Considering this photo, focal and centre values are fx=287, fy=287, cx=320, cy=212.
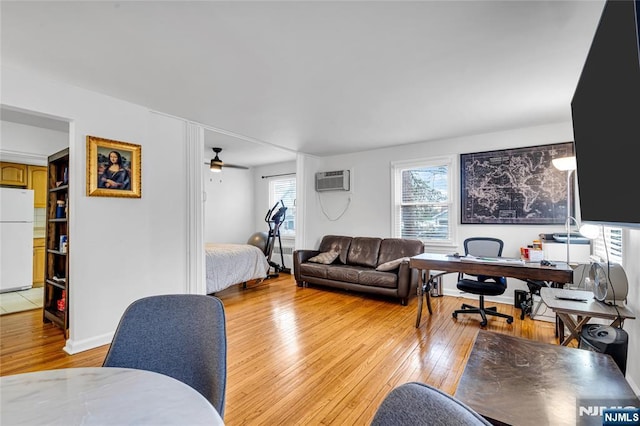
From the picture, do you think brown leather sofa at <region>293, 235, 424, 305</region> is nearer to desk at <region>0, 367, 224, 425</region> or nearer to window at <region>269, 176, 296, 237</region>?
A: window at <region>269, 176, 296, 237</region>

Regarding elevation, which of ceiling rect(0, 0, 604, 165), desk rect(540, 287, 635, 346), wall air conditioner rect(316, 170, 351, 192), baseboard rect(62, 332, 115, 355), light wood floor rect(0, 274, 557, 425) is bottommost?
light wood floor rect(0, 274, 557, 425)

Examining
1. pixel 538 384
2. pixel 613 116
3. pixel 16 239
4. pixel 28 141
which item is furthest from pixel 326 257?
pixel 16 239

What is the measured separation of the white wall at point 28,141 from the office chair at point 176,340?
12.5 ft

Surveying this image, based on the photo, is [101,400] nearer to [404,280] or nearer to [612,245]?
[404,280]

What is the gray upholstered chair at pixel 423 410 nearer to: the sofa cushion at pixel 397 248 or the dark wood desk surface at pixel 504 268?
the dark wood desk surface at pixel 504 268

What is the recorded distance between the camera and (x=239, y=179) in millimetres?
6836

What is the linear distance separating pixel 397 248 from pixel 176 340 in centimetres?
378

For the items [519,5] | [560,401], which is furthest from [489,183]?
[560,401]

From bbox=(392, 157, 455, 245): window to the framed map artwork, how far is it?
0.26 meters

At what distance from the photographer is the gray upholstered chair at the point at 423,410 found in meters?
0.47

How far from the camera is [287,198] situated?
21.5 feet

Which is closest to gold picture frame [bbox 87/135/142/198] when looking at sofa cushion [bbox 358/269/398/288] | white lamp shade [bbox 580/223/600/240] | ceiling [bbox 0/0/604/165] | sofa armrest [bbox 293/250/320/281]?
ceiling [bbox 0/0/604/165]

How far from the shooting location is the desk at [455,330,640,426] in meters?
0.88

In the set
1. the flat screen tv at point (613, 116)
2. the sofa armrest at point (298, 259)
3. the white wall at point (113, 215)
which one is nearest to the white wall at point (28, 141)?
the white wall at point (113, 215)
